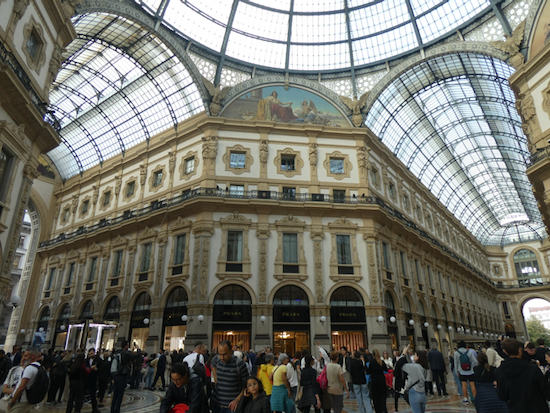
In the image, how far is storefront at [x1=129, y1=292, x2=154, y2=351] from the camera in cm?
2720

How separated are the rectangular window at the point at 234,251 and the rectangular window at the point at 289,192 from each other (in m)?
4.40

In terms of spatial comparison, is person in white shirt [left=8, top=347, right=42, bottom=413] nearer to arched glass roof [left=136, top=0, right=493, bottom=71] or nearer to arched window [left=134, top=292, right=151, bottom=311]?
arched window [left=134, top=292, right=151, bottom=311]

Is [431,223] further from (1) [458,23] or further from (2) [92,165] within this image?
(2) [92,165]

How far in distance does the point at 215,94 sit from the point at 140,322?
1856 centimetres

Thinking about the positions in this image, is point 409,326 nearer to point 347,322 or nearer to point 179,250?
point 347,322

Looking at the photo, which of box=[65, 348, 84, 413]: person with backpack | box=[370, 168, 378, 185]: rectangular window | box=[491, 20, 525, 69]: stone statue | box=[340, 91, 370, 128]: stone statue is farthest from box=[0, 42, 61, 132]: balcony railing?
box=[491, 20, 525, 69]: stone statue

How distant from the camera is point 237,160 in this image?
2914 centimetres

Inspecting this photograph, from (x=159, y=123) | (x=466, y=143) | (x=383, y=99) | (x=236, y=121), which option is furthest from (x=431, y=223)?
(x=159, y=123)

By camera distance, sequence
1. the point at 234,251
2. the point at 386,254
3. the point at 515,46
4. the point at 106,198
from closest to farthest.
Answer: the point at 515,46 < the point at 234,251 < the point at 386,254 < the point at 106,198

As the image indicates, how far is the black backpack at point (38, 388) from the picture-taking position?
6766mm

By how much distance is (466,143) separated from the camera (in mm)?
49812

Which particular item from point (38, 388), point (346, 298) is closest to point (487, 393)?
point (38, 388)

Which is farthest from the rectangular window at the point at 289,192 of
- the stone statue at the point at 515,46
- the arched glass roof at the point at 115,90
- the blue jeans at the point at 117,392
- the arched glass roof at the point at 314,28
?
the blue jeans at the point at 117,392

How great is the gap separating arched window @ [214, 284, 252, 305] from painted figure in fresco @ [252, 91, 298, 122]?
13.9m
